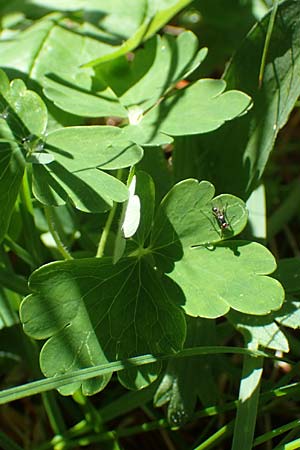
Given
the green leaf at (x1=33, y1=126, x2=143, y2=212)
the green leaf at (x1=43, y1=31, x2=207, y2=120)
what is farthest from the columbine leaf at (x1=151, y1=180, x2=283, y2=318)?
the green leaf at (x1=43, y1=31, x2=207, y2=120)

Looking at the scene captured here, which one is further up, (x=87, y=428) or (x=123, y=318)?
(x=123, y=318)

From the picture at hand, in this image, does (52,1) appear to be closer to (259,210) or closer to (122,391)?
(259,210)

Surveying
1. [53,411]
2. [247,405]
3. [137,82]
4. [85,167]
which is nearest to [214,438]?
[247,405]

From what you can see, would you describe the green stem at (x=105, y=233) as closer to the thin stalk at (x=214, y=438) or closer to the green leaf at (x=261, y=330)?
the green leaf at (x=261, y=330)

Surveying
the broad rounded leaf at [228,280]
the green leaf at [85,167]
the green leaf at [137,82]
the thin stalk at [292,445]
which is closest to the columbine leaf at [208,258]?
the broad rounded leaf at [228,280]

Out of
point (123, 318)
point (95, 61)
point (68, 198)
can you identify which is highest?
point (95, 61)

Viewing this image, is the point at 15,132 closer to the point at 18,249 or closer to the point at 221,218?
the point at 18,249

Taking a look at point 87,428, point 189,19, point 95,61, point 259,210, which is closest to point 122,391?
point 87,428
